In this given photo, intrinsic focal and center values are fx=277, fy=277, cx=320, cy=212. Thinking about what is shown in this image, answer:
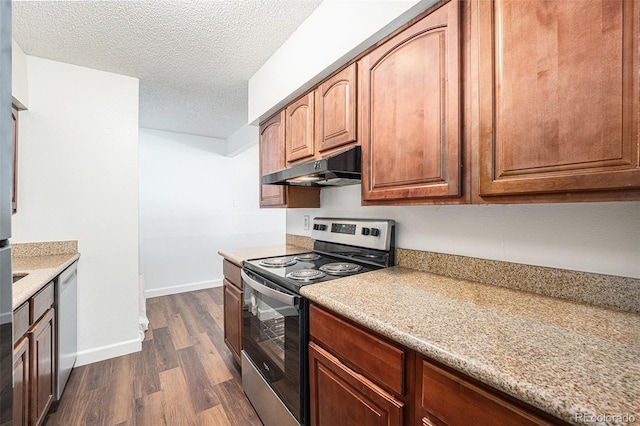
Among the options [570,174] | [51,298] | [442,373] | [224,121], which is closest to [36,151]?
[51,298]

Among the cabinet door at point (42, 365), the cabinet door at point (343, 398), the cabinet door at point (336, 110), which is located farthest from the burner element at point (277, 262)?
the cabinet door at point (42, 365)

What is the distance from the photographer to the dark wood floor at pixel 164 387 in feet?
5.55

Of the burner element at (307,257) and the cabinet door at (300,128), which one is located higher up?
the cabinet door at (300,128)

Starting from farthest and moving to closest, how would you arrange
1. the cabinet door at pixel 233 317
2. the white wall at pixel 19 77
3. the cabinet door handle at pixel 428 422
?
1. the cabinet door at pixel 233 317
2. the white wall at pixel 19 77
3. the cabinet door handle at pixel 428 422

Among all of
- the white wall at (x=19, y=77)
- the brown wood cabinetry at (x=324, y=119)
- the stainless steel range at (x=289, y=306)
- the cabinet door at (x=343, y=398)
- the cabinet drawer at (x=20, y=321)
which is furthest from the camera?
the white wall at (x=19, y=77)

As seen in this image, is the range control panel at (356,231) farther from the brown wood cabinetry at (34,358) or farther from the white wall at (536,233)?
the brown wood cabinetry at (34,358)

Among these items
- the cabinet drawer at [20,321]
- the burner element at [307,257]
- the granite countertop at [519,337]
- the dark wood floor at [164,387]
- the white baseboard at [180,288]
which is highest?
the burner element at [307,257]

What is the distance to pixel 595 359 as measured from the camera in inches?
24.5

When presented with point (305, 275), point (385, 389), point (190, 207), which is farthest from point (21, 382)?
point (190, 207)

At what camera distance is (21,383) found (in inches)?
49.1

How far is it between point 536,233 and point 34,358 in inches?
94.0

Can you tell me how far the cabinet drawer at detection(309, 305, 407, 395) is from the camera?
0.84m

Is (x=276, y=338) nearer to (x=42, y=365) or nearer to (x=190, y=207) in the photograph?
(x=42, y=365)

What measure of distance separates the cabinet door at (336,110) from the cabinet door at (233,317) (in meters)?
1.20
